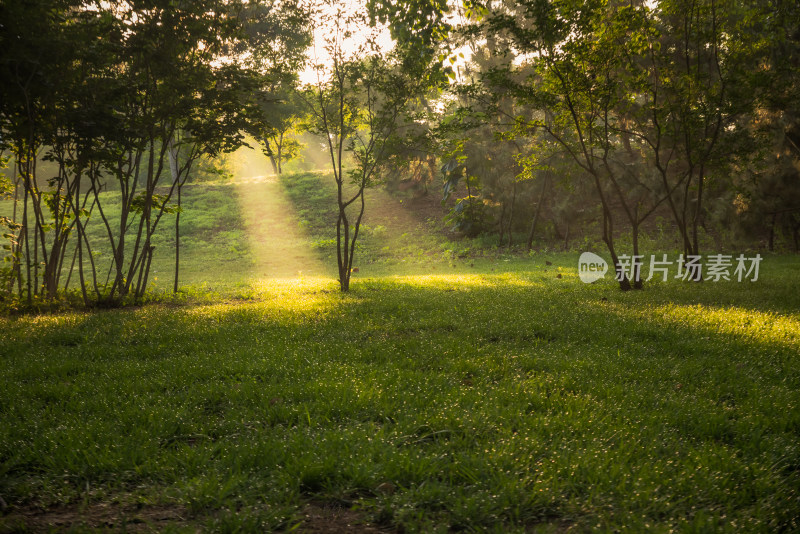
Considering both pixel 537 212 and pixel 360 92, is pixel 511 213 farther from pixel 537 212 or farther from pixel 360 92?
pixel 360 92

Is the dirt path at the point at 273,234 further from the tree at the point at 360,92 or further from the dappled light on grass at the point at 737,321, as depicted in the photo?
the dappled light on grass at the point at 737,321

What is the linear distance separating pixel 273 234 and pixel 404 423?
3346cm

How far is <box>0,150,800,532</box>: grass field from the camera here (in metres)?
2.87

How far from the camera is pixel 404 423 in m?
3.95

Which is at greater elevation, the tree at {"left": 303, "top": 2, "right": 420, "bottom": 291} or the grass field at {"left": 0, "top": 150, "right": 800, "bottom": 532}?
the tree at {"left": 303, "top": 2, "right": 420, "bottom": 291}

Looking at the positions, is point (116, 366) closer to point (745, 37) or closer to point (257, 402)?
point (257, 402)

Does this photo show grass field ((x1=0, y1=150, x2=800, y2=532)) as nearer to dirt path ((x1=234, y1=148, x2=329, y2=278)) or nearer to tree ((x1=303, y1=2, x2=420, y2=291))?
tree ((x1=303, y1=2, x2=420, y2=291))

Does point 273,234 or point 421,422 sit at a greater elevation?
point 273,234

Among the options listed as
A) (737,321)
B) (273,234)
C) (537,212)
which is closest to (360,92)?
(737,321)

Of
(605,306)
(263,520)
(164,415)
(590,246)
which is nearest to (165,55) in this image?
(164,415)

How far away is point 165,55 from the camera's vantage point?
33.9 feet

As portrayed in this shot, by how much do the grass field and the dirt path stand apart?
1685 cm

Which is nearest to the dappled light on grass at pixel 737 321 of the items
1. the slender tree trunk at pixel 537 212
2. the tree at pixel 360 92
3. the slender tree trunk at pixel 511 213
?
the tree at pixel 360 92

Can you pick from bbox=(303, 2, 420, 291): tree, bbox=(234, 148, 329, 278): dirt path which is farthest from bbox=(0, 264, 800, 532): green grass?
bbox=(234, 148, 329, 278): dirt path
